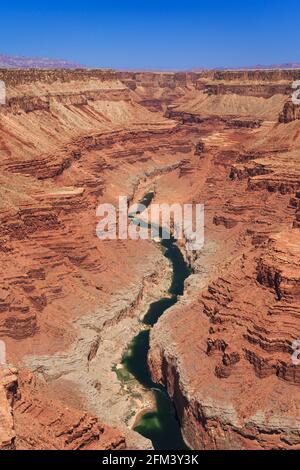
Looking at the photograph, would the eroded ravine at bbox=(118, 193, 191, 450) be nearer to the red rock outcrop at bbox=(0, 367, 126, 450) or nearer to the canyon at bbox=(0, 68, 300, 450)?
the canyon at bbox=(0, 68, 300, 450)

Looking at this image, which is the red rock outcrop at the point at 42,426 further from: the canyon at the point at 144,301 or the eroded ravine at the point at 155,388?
the eroded ravine at the point at 155,388

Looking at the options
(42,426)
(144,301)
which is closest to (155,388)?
(144,301)

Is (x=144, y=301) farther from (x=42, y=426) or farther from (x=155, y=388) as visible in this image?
(x=42, y=426)

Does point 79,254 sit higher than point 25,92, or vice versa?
point 25,92

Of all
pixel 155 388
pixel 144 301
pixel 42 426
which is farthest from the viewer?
pixel 144 301

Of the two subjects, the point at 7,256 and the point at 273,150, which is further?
the point at 273,150

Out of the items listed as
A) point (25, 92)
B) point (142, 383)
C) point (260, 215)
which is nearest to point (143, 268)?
point (260, 215)

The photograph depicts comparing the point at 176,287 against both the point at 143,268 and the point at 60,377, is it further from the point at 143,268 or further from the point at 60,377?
the point at 60,377
